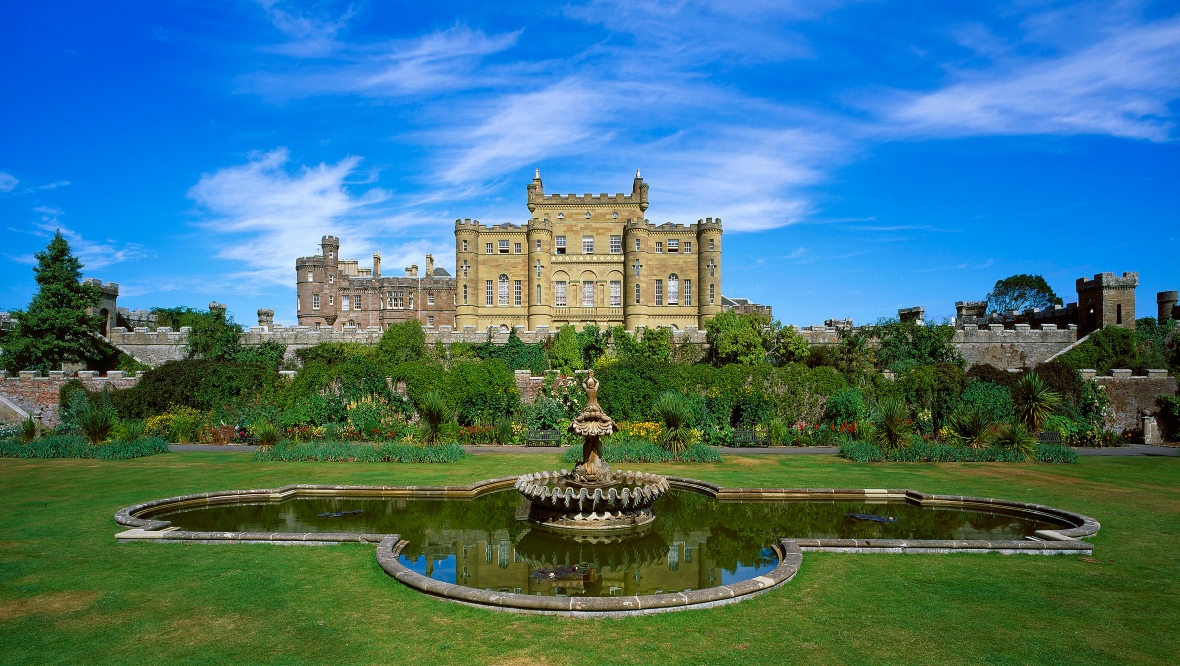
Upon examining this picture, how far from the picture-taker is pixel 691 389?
995 inches

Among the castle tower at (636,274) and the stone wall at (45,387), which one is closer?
the stone wall at (45,387)

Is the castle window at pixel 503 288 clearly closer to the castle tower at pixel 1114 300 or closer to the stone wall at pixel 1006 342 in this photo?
the stone wall at pixel 1006 342

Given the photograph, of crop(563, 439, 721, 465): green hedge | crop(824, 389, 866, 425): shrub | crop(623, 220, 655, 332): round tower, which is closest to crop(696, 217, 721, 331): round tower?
crop(623, 220, 655, 332): round tower

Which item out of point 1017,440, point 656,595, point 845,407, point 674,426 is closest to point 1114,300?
point 845,407

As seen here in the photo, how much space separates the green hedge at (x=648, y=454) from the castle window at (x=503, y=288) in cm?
2795

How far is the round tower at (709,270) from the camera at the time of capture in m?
44.1

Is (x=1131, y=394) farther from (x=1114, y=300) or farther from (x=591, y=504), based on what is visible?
(x=591, y=504)

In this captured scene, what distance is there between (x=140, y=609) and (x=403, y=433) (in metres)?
15.8

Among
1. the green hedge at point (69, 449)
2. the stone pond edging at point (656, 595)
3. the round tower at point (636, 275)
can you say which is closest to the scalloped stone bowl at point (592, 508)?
the stone pond edging at point (656, 595)

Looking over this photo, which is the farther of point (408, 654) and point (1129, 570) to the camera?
point (1129, 570)

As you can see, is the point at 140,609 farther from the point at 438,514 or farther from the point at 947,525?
the point at 947,525

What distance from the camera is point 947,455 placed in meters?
18.4

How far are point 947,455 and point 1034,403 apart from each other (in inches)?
249

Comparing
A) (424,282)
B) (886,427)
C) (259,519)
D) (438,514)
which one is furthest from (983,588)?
(424,282)
